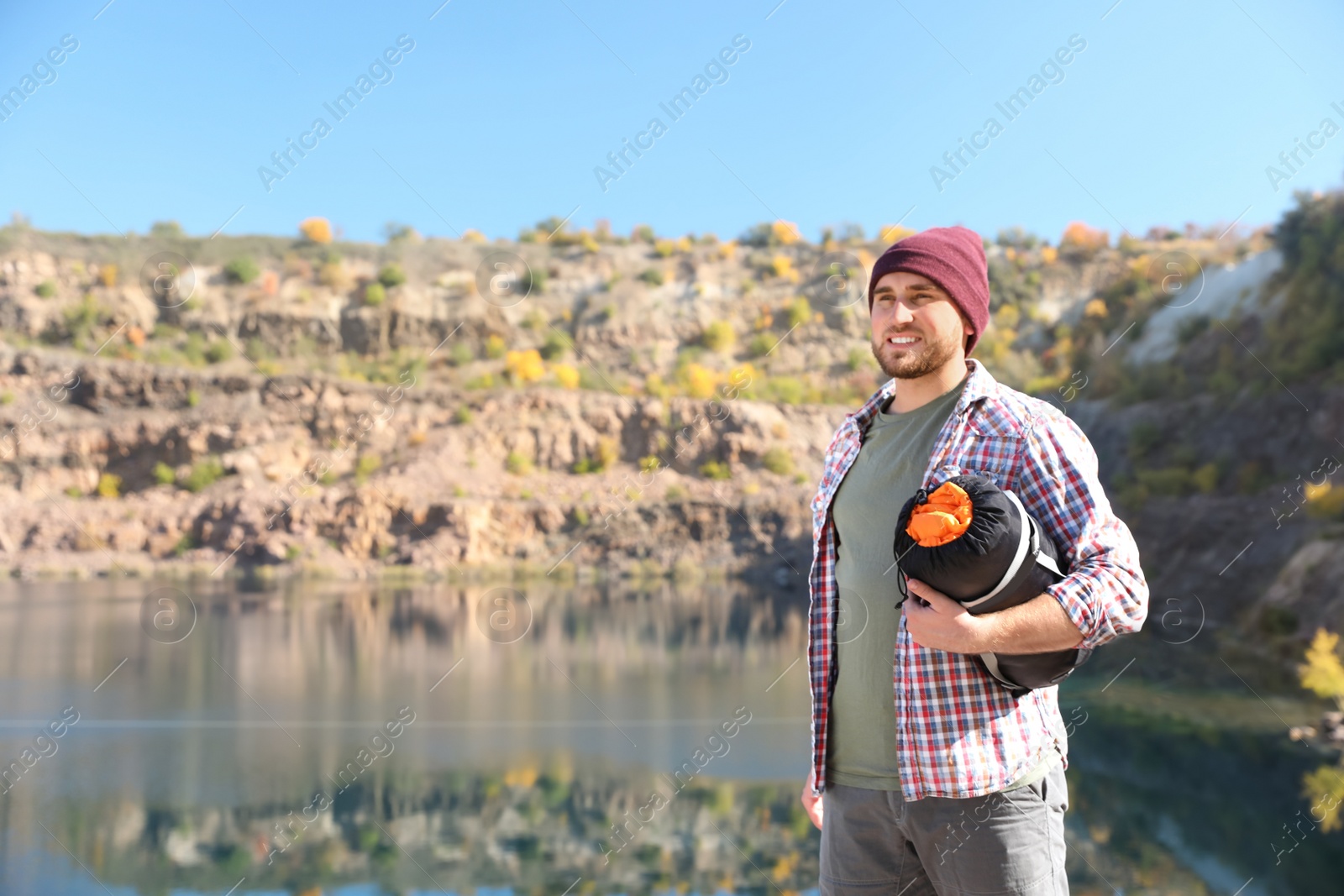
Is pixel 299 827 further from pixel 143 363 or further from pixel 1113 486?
pixel 143 363

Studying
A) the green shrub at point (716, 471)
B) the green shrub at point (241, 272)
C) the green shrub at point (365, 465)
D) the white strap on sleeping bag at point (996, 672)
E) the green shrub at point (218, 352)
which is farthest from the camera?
the green shrub at point (241, 272)

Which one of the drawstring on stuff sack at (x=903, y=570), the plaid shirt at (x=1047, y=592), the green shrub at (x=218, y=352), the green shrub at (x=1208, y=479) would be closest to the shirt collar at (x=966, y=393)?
the plaid shirt at (x=1047, y=592)

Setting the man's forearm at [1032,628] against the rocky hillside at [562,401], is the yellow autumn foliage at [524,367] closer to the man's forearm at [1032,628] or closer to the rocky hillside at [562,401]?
the rocky hillside at [562,401]

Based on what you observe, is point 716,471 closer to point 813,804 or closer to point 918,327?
point 813,804

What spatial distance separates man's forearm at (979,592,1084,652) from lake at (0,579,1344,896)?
13.7 ft

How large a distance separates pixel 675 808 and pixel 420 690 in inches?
171

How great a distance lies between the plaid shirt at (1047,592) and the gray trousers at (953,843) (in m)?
0.04

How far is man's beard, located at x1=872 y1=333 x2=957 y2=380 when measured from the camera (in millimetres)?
1832

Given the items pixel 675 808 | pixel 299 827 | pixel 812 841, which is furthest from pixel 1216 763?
pixel 299 827

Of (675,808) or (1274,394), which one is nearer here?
(675,808)

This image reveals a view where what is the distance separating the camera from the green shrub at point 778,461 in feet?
93.4

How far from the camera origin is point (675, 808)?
6.54 m

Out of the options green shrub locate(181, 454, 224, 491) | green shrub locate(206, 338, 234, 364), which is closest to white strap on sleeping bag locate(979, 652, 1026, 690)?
green shrub locate(181, 454, 224, 491)

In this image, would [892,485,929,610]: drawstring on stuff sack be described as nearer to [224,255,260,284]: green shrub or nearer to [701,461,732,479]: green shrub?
[701,461,732,479]: green shrub
